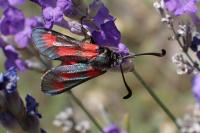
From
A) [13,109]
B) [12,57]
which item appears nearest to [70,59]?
[13,109]

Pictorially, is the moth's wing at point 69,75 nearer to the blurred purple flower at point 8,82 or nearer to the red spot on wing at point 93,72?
the red spot on wing at point 93,72

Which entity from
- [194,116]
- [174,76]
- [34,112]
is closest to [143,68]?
[174,76]

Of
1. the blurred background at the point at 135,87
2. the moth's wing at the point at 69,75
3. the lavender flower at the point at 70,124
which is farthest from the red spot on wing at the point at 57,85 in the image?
the blurred background at the point at 135,87

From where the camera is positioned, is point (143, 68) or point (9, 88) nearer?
point (9, 88)

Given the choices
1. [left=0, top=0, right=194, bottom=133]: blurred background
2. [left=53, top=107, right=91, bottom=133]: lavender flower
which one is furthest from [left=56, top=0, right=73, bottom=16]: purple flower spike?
[left=0, top=0, right=194, bottom=133]: blurred background

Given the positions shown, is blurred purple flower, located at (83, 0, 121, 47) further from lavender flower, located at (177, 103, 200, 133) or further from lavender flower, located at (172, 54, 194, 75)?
lavender flower, located at (177, 103, 200, 133)

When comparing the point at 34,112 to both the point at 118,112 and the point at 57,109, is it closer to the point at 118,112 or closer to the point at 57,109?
the point at 57,109
